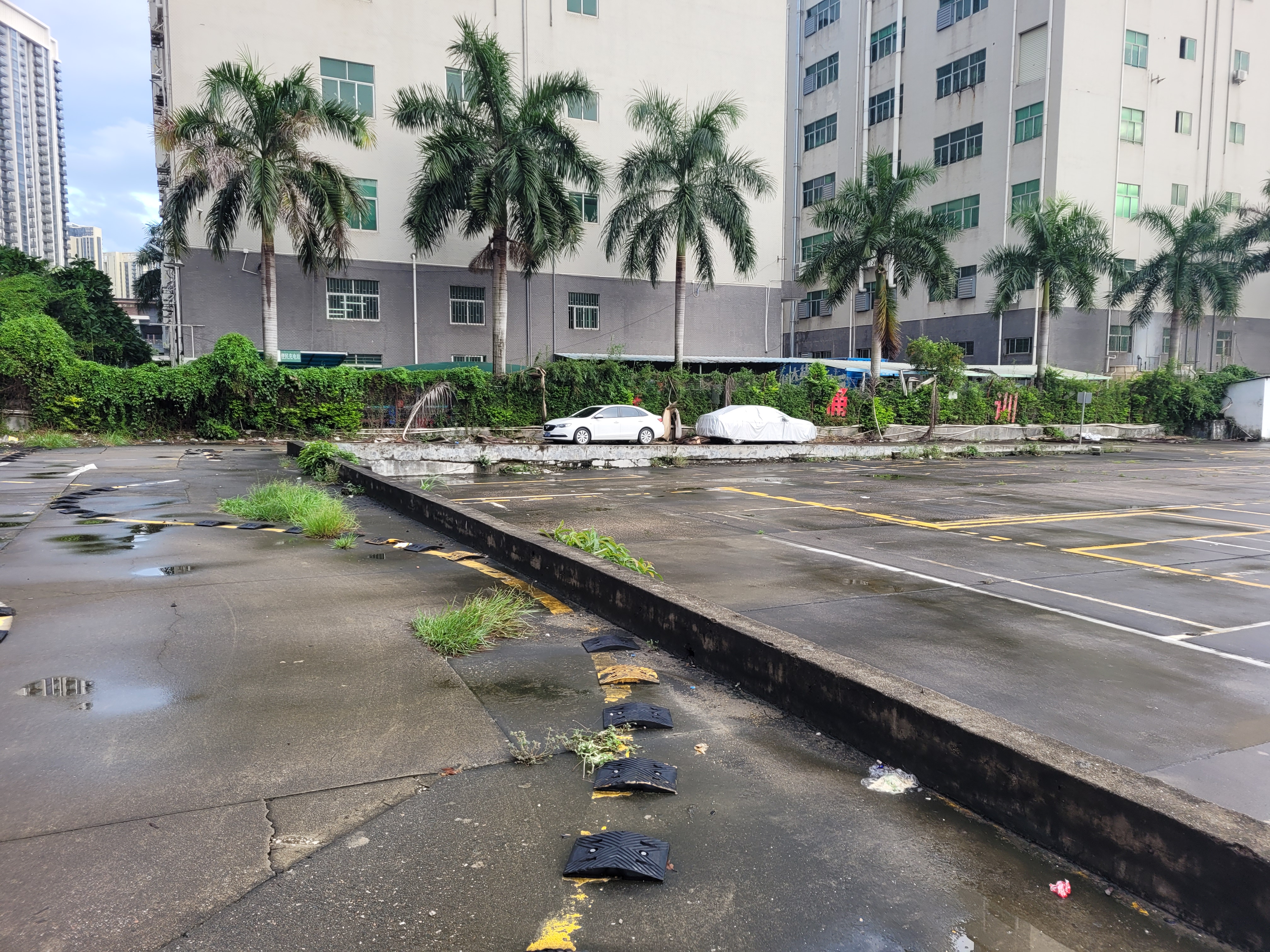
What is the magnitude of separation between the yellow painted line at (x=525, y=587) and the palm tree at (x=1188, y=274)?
4194 cm

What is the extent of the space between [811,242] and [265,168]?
39730 millimetres

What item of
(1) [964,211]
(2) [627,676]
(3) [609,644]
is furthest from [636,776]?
(1) [964,211]

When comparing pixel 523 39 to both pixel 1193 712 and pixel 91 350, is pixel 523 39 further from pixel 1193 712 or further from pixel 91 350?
pixel 1193 712

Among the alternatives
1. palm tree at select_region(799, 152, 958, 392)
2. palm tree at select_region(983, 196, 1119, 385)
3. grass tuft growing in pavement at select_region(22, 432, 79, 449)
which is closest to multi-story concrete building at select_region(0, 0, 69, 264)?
grass tuft growing in pavement at select_region(22, 432, 79, 449)

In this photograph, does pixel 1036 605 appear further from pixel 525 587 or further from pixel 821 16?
pixel 821 16

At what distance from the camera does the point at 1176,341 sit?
45.7m

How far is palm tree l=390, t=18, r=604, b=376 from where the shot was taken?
29141mm

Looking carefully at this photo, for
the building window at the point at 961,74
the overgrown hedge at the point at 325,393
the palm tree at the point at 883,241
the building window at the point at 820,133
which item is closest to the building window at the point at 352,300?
the overgrown hedge at the point at 325,393

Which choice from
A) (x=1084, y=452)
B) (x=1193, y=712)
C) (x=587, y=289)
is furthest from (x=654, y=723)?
(x=587, y=289)

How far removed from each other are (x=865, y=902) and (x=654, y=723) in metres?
1.79

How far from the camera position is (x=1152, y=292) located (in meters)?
44.2

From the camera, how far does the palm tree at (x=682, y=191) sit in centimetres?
3272

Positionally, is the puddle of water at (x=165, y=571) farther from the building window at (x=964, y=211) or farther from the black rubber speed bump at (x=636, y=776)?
the building window at (x=964, y=211)

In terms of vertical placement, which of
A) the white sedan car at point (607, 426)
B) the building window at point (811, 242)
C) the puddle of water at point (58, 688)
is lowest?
the puddle of water at point (58, 688)
